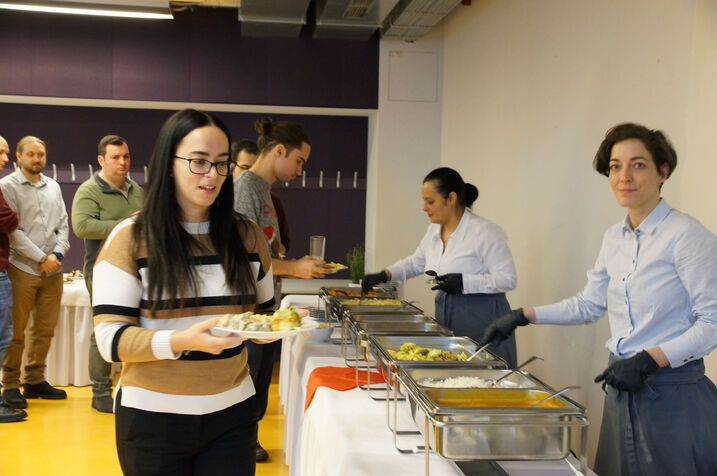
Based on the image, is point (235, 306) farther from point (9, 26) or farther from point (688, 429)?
point (9, 26)

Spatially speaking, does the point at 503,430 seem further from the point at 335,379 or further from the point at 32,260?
the point at 32,260

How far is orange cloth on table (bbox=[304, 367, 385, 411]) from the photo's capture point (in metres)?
2.01

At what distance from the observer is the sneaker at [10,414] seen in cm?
374

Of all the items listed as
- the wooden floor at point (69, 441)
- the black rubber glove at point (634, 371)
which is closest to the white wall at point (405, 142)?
the wooden floor at point (69, 441)

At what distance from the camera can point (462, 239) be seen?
2.88m

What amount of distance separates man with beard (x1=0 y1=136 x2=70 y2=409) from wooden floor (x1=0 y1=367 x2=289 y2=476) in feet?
0.82

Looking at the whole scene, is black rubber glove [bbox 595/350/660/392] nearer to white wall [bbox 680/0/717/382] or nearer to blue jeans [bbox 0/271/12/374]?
white wall [bbox 680/0/717/382]

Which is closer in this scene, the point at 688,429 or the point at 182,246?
the point at 182,246

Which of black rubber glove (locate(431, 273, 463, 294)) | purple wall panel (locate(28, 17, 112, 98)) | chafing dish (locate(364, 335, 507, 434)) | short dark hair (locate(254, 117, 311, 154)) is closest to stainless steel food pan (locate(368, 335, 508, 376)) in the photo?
chafing dish (locate(364, 335, 507, 434))

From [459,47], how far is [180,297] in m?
3.80

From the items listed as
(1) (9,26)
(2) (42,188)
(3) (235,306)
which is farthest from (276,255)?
(1) (9,26)

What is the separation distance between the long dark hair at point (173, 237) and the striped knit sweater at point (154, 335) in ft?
0.05

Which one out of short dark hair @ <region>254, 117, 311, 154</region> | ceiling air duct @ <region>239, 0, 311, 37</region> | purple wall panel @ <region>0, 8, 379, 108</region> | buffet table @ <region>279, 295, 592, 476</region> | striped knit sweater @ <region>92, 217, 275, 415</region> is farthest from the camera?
purple wall panel @ <region>0, 8, 379, 108</region>

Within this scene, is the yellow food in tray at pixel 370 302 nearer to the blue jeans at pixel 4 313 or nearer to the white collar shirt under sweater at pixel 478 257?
the white collar shirt under sweater at pixel 478 257
